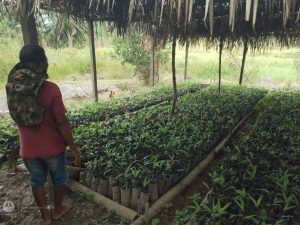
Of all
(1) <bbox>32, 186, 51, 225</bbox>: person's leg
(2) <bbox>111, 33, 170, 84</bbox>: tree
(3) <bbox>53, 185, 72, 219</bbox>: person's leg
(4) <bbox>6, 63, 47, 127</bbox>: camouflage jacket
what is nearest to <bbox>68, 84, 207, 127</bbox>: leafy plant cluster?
(3) <bbox>53, 185, 72, 219</bbox>: person's leg

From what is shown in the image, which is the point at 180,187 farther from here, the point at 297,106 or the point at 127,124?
the point at 297,106

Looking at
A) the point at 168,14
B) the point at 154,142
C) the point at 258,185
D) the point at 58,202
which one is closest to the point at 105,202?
the point at 58,202

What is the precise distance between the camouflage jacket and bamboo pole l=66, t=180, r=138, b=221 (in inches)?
50.3

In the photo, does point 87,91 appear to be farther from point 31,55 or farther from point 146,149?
point 31,55

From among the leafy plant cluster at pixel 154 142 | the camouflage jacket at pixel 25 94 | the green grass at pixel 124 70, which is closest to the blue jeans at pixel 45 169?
the camouflage jacket at pixel 25 94

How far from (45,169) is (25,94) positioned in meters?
0.84

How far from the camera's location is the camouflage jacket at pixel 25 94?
2539 mm

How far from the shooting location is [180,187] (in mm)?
3676

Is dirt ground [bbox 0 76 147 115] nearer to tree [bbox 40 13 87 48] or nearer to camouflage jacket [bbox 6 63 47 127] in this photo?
tree [bbox 40 13 87 48]

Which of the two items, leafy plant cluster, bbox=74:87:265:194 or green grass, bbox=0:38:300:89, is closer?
leafy plant cluster, bbox=74:87:265:194

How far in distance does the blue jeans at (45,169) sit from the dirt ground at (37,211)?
503 mm

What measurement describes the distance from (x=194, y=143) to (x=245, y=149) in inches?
29.8

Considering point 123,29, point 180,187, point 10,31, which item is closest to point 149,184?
point 180,187

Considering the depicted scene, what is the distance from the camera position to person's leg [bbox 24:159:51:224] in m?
2.84
